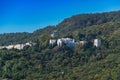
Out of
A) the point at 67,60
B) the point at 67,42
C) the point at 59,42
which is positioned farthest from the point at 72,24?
the point at 67,60

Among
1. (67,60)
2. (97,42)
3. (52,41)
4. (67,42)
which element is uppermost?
(52,41)

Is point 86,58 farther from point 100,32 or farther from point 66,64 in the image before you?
point 100,32

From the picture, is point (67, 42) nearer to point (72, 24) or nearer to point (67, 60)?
point (67, 60)

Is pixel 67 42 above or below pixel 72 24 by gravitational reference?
below

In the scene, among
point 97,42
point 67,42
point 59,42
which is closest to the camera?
point 59,42

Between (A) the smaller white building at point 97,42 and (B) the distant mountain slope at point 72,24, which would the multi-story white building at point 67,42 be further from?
(B) the distant mountain slope at point 72,24

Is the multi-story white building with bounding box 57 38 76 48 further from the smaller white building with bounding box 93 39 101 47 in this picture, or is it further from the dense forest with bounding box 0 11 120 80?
the smaller white building with bounding box 93 39 101 47

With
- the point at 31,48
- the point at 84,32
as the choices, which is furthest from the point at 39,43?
the point at 84,32

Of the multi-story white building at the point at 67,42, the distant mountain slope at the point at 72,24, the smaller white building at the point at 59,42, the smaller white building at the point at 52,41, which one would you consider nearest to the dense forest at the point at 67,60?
the smaller white building at the point at 52,41

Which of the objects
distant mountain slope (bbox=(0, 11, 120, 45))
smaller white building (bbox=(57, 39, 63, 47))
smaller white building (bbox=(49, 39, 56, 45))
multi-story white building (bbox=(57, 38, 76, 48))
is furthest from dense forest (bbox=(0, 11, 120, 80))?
distant mountain slope (bbox=(0, 11, 120, 45))

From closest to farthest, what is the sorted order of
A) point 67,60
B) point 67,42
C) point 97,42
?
point 67,60, point 67,42, point 97,42

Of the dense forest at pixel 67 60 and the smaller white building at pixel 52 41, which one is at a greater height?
the smaller white building at pixel 52 41
